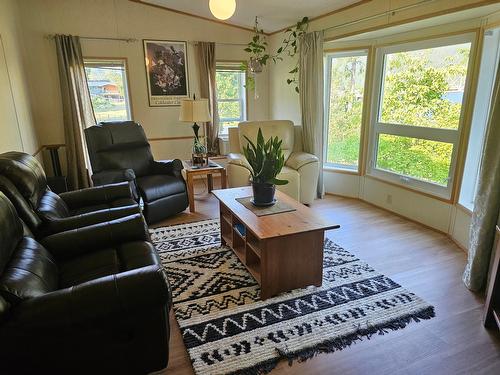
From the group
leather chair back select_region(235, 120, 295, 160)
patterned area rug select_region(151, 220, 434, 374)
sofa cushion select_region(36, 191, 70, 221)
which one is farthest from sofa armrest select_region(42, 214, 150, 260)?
leather chair back select_region(235, 120, 295, 160)

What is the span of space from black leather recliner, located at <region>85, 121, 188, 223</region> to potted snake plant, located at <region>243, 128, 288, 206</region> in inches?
53.0

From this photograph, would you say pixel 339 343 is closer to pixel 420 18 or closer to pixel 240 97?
pixel 420 18

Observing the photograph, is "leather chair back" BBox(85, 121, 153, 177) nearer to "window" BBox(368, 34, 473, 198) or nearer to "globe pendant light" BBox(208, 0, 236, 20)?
"globe pendant light" BBox(208, 0, 236, 20)

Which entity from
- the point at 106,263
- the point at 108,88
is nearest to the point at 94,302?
the point at 106,263

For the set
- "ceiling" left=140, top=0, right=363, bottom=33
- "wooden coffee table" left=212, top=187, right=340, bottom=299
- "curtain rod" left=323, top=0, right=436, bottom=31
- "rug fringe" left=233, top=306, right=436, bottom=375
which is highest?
"ceiling" left=140, top=0, right=363, bottom=33

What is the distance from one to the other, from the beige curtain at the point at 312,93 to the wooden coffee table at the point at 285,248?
2.00 metres

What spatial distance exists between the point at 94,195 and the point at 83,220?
62 centimetres

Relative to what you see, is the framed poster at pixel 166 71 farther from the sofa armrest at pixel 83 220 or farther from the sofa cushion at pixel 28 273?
the sofa cushion at pixel 28 273

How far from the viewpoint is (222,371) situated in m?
1.67

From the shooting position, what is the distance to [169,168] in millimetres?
3773

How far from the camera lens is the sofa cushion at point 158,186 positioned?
333 cm

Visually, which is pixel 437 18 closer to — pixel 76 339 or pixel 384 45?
pixel 384 45

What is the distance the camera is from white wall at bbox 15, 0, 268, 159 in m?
4.17

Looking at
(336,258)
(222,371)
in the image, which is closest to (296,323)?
(222,371)
